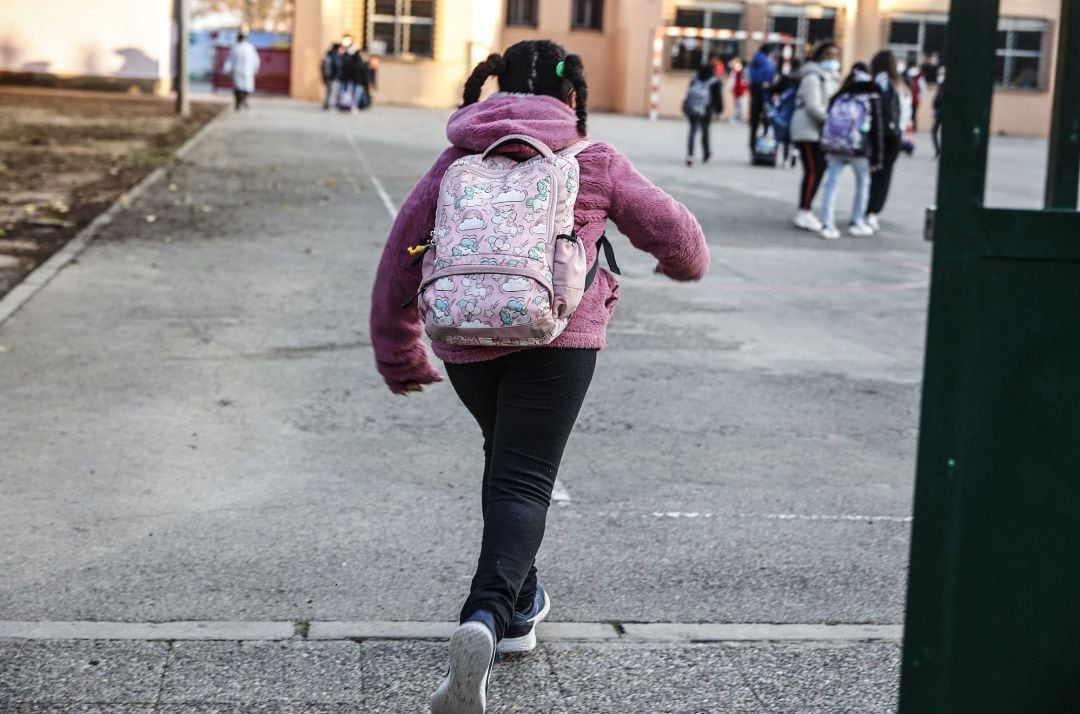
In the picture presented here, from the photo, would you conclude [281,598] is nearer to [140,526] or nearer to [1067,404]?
[140,526]

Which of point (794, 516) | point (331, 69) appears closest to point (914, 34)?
point (331, 69)

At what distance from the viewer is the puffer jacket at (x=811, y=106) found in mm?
14562

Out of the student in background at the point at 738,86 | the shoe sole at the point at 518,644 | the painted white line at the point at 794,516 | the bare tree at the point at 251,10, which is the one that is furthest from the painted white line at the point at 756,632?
the bare tree at the point at 251,10

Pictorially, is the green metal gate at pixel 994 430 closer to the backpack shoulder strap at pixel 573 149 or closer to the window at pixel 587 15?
the backpack shoulder strap at pixel 573 149

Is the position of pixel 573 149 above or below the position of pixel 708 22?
below

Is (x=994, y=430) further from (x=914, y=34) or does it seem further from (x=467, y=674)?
A: (x=914, y=34)

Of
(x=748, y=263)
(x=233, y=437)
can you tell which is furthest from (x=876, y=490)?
(x=748, y=263)

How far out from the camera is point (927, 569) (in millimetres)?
2527

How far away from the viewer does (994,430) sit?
2473 millimetres

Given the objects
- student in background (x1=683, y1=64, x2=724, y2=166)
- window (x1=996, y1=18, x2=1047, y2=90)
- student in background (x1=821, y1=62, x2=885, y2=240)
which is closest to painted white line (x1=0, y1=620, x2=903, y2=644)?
student in background (x1=821, y1=62, x2=885, y2=240)

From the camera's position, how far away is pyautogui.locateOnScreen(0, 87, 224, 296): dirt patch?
12.5 metres

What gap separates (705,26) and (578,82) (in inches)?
1729

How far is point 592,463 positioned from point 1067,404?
377 cm

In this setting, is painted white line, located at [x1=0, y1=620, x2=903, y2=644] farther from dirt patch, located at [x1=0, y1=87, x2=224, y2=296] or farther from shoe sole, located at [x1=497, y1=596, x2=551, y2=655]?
dirt patch, located at [x1=0, y1=87, x2=224, y2=296]
